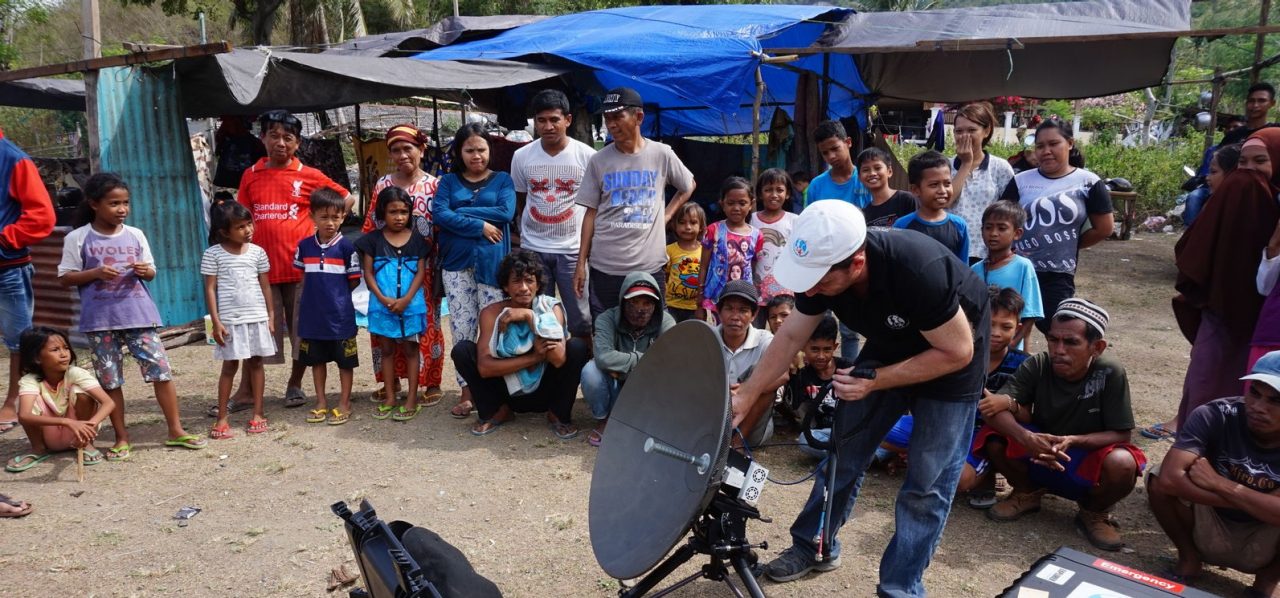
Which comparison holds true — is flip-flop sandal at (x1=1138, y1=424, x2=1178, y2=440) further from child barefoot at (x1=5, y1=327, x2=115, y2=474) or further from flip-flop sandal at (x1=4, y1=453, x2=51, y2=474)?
flip-flop sandal at (x1=4, y1=453, x2=51, y2=474)

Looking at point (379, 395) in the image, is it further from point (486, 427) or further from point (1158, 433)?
point (1158, 433)

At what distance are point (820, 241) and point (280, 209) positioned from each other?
169 inches

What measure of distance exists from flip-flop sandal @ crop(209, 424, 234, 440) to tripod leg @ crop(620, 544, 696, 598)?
10.6 feet

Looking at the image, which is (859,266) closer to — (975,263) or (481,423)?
(975,263)

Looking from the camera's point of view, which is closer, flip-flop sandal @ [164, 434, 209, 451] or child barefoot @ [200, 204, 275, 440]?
flip-flop sandal @ [164, 434, 209, 451]

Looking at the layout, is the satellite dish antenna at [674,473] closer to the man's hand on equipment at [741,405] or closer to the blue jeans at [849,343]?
the man's hand on equipment at [741,405]

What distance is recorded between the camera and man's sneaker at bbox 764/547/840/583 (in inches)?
128

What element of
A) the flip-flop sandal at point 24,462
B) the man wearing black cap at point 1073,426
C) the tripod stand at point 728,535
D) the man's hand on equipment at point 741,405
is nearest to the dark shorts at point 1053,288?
the man wearing black cap at point 1073,426

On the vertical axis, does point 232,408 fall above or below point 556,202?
below

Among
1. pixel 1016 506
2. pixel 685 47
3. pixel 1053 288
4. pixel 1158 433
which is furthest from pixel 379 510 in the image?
pixel 685 47

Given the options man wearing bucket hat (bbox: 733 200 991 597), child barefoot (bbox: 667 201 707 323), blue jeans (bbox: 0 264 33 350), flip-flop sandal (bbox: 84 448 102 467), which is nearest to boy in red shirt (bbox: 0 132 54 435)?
blue jeans (bbox: 0 264 33 350)

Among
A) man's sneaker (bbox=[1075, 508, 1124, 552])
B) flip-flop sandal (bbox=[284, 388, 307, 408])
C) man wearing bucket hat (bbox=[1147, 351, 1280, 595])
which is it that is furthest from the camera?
flip-flop sandal (bbox=[284, 388, 307, 408])

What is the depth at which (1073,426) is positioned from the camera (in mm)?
3711

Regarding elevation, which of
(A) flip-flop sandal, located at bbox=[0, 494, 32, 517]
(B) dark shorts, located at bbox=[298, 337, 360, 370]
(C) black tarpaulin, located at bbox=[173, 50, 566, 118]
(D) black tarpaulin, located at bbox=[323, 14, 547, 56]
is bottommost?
(A) flip-flop sandal, located at bbox=[0, 494, 32, 517]
